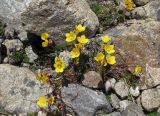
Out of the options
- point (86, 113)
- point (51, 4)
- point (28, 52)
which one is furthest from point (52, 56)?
point (86, 113)

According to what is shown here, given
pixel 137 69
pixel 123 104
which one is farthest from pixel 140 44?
pixel 123 104

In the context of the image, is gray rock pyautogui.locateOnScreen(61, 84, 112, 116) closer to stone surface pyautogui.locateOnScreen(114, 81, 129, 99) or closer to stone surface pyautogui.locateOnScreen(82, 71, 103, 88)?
stone surface pyautogui.locateOnScreen(82, 71, 103, 88)

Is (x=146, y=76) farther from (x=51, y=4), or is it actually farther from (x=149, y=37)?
(x=51, y=4)

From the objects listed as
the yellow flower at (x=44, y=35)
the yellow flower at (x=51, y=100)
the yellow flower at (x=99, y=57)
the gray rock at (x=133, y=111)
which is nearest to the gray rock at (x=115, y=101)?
the gray rock at (x=133, y=111)

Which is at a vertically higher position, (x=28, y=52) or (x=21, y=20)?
(x=21, y=20)

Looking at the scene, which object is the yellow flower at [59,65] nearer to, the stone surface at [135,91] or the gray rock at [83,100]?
the gray rock at [83,100]

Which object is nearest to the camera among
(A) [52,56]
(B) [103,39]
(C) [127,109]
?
(C) [127,109]

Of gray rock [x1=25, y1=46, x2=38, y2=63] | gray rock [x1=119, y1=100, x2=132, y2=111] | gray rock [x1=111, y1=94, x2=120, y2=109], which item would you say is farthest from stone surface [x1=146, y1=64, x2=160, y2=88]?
gray rock [x1=25, y1=46, x2=38, y2=63]

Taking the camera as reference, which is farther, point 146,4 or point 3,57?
point 146,4
